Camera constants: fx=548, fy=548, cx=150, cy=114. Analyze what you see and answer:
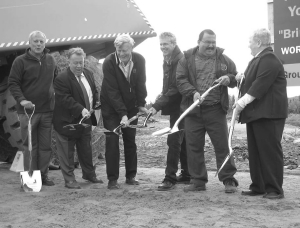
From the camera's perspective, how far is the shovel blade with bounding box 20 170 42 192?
5.87m

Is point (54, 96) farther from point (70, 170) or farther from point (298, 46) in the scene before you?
point (298, 46)

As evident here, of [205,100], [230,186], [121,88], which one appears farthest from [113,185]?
[205,100]

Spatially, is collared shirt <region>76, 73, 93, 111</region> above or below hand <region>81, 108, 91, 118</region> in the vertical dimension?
above

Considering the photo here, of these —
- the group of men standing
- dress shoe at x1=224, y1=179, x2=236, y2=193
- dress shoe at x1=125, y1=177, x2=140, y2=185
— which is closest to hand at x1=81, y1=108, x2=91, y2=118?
→ the group of men standing

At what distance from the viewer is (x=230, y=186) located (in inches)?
214

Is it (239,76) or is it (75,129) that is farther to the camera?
(75,129)

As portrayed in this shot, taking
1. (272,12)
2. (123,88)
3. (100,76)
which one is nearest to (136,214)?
(123,88)

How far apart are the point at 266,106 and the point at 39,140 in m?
2.67

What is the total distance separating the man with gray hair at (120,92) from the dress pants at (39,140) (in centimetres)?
75

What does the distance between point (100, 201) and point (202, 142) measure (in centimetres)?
121

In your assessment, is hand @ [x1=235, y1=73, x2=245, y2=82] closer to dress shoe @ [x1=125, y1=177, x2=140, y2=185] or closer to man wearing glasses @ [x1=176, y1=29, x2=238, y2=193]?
man wearing glasses @ [x1=176, y1=29, x2=238, y2=193]

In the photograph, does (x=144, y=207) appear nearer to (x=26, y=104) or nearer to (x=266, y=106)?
(x=266, y=106)

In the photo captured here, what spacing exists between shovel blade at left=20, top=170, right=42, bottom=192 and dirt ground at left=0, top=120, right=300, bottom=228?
0.27ft

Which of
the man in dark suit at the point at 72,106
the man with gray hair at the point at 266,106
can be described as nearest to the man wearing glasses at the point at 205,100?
the man with gray hair at the point at 266,106
